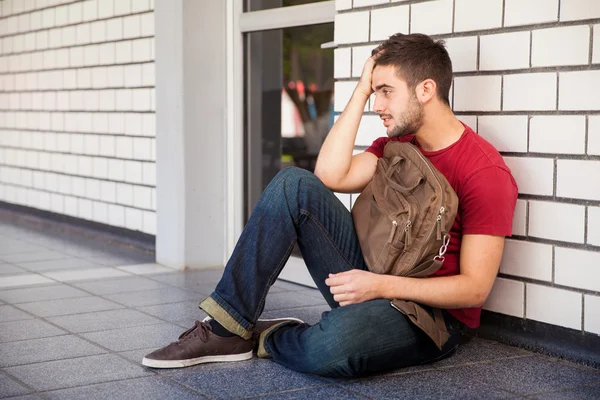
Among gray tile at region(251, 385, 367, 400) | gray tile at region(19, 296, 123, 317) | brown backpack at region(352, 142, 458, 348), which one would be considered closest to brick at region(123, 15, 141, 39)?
gray tile at region(19, 296, 123, 317)

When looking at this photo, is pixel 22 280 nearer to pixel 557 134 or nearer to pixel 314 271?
pixel 314 271

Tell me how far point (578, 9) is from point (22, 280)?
3.41 metres

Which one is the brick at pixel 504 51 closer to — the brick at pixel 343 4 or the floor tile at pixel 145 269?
the brick at pixel 343 4

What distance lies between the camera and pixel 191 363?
3.23 m

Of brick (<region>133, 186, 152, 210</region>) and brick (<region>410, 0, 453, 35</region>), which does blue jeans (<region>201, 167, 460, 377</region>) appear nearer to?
brick (<region>410, 0, 453, 35</region>)

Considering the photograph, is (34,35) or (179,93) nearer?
(179,93)

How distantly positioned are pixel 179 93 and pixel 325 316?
2711mm

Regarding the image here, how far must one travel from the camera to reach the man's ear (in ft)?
10.6

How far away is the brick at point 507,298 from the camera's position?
3.53 m

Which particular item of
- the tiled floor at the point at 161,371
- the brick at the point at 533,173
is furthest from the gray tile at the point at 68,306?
the brick at the point at 533,173

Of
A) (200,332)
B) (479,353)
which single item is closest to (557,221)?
(479,353)

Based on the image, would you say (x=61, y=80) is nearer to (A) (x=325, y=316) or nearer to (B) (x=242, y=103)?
(B) (x=242, y=103)

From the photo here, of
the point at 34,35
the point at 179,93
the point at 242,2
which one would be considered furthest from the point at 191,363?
the point at 34,35

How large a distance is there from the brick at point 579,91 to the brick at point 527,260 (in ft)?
1.79
